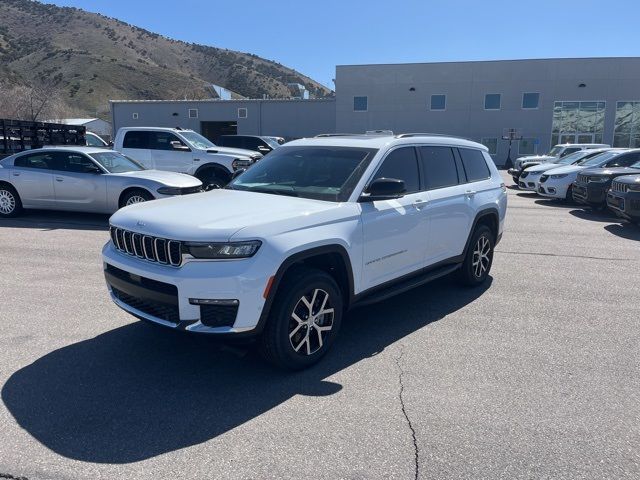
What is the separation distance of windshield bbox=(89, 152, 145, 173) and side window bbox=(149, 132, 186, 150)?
8.45 ft

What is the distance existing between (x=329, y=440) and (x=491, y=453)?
975 mm

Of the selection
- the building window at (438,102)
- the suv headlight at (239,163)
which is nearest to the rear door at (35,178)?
the suv headlight at (239,163)

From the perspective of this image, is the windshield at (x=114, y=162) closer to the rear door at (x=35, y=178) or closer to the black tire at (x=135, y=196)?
the black tire at (x=135, y=196)

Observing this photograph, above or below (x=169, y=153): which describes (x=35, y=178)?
below

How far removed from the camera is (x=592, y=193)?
12664 mm

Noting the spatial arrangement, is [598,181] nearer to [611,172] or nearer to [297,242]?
[611,172]

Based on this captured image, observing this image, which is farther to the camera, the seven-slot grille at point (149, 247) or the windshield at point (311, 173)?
the windshield at point (311, 173)

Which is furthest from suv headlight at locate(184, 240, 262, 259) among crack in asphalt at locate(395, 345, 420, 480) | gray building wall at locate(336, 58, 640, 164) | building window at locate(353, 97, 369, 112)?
building window at locate(353, 97, 369, 112)

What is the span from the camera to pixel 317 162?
4.98 metres

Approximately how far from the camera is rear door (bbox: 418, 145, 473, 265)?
17.4ft

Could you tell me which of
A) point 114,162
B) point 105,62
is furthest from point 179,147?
point 105,62

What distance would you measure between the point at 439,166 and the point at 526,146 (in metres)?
40.0

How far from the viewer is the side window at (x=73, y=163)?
1047 centimetres

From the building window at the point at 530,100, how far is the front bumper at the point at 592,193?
31.4 metres
